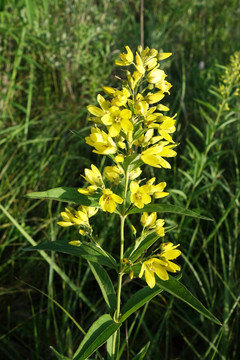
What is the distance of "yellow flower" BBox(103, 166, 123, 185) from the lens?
127cm

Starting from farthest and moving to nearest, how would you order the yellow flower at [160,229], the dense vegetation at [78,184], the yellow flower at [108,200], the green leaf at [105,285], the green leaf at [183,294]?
the dense vegetation at [78,184], the green leaf at [105,285], the yellow flower at [160,229], the yellow flower at [108,200], the green leaf at [183,294]

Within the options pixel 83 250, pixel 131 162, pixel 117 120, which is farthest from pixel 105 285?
pixel 117 120

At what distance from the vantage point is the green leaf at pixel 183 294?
108 cm

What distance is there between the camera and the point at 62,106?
155 inches

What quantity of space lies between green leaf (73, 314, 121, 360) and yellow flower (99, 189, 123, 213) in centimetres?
42

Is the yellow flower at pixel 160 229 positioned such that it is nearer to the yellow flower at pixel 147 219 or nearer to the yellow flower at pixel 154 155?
the yellow flower at pixel 147 219

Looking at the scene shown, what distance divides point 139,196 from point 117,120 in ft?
0.95

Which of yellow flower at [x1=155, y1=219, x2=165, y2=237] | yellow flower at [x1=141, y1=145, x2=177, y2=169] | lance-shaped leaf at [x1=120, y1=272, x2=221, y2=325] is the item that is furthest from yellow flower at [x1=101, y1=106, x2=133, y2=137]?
lance-shaped leaf at [x1=120, y1=272, x2=221, y2=325]

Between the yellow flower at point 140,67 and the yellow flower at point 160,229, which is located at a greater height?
Answer: the yellow flower at point 140,67

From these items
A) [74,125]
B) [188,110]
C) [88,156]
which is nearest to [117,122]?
[88,156]

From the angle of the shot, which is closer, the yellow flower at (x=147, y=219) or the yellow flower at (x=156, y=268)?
the yellow flower at (x=156, y=268)

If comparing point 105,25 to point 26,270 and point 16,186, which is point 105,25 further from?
point 26,270

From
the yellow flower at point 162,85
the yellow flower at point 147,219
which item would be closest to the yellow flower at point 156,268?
the yellow flower at point 147,219

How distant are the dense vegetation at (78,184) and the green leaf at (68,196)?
528mm
